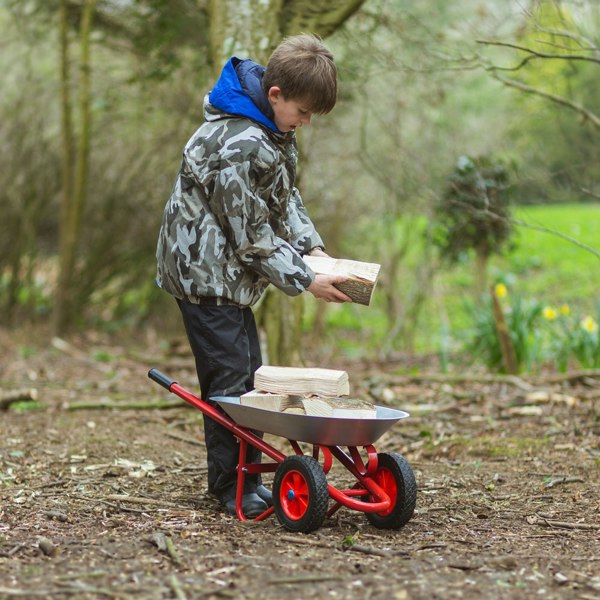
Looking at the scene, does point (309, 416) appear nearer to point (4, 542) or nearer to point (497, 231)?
point (4, 542)

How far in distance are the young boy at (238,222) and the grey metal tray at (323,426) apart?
289 millimetres

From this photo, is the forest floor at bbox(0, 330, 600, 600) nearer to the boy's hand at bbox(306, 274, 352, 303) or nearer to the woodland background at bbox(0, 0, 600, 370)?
the boy's hand at bbox(306, 274, 352, 303)

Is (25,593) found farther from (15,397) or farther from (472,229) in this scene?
(472,229)

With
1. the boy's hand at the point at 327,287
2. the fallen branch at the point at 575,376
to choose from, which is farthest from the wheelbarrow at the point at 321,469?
the fallen branch at the point at 575,376

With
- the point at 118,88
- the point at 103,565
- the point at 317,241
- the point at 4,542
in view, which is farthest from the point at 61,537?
the point at 118,88

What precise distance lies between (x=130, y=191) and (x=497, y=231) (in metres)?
4.16

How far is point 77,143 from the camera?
995 cm

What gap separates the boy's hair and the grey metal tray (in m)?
1.09

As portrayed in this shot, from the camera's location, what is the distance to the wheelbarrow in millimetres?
2939

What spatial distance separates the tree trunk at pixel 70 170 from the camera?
8875mm

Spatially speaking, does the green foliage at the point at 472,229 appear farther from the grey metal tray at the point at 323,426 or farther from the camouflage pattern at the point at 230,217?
the grey metal tray at the point at 323,426

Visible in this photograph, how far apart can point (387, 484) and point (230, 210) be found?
1128 millimetres

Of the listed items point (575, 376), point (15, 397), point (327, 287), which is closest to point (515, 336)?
point (575, 376)

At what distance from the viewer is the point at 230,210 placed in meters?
3.12
